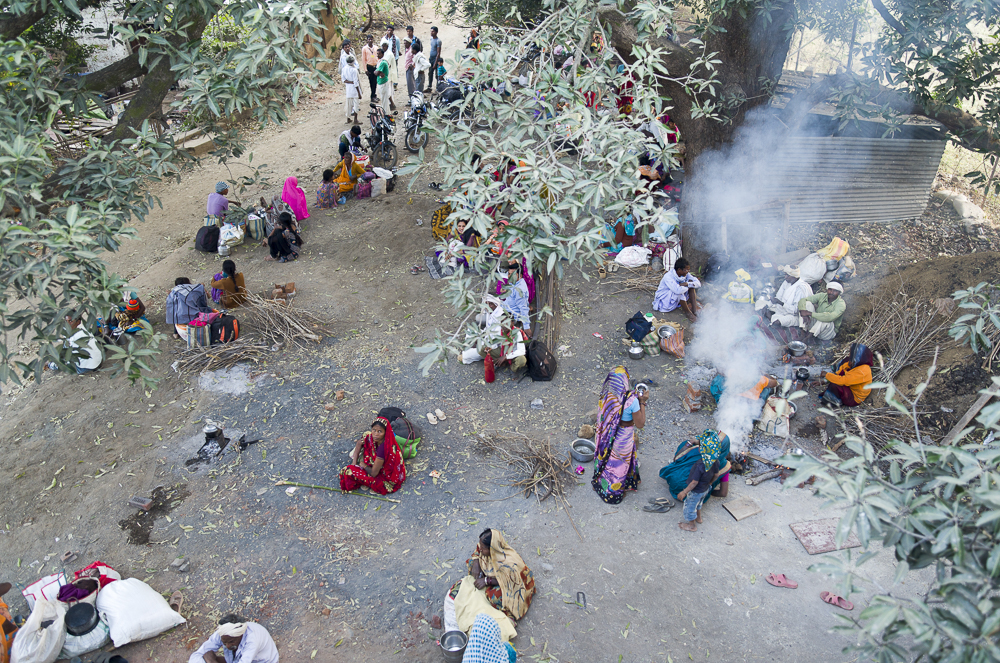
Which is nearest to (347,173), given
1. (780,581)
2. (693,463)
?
A: (693,463)

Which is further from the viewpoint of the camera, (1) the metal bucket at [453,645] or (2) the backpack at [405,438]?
(2) the backpack at [405,438]

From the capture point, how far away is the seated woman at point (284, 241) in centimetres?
920

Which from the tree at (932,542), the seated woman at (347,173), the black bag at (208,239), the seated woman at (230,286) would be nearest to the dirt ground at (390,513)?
the seated woman at (230,286)

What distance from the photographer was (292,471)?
5.91 m

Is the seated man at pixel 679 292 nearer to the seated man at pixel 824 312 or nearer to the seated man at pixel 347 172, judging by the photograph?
the seated man at pixel 824 312

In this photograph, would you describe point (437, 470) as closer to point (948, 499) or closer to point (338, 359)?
point (338, 359)

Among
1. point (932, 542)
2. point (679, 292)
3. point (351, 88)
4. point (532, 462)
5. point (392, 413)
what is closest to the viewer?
point (932, 542)

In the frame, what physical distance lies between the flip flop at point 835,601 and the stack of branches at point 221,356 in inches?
240

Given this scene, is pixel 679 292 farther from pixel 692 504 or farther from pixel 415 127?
pixel 415 127

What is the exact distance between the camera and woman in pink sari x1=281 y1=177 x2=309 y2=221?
9977mm

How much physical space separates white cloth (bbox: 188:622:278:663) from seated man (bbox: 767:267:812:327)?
644 centimetres

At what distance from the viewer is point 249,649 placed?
4.08m

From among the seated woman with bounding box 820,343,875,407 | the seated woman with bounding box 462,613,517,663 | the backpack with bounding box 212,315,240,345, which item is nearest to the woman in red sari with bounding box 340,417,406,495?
the seated woman with bounding box 462,613,517,663

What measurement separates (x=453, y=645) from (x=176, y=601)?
2.23 meters
